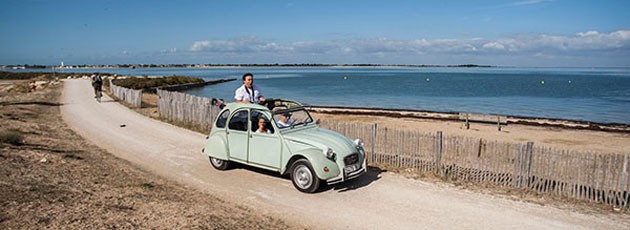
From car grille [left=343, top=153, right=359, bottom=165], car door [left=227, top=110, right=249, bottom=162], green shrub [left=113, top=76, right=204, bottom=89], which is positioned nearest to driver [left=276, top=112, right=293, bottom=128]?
car door [left=227, top=110, right=249, bottom=162]

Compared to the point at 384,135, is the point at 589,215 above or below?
below

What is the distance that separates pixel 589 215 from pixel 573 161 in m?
1.32

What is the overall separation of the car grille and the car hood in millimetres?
81

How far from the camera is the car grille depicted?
7.94 metres

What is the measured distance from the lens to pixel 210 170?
976 cm

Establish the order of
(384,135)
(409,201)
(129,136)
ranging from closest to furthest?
(409,201)
(384,135)
(129,136)

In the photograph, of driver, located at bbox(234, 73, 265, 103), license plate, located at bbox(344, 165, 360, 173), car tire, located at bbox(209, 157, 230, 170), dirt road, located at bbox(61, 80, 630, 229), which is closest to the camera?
dirt road, located at bbox(61, 80, 630, 229)

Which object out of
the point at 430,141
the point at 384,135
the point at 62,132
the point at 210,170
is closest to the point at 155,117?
the point at 62,132

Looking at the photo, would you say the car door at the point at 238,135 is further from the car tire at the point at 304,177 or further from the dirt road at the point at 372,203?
the car tire at the point at 304,177

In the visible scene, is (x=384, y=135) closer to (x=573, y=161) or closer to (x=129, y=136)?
(x=573, y=161)

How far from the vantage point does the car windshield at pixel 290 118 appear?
27.8ft

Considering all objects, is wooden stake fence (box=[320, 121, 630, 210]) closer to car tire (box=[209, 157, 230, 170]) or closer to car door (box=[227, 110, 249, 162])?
car door (box=[227, 110, 249, 162])

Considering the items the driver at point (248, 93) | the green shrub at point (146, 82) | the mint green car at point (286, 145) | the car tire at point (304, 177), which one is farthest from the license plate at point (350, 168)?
the green shrub at point (146, 82)

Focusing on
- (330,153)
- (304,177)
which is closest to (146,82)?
(304,177)
